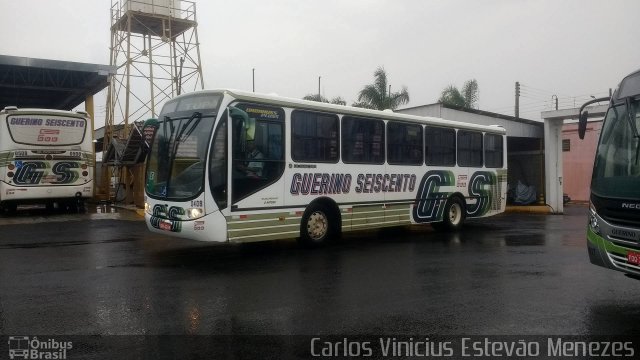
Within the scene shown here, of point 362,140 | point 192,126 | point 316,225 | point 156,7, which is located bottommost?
point 316,225

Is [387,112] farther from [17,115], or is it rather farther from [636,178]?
[17,115]

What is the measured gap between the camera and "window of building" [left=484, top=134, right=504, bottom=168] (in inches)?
605

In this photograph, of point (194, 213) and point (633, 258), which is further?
point (194, 213)

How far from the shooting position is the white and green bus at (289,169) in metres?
9.20

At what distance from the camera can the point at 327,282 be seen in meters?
7.68

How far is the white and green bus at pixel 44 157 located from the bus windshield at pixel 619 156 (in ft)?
55.2

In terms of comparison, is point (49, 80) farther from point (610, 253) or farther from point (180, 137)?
point (610, 253)

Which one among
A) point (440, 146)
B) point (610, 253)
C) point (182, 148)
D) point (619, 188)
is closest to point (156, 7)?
point (440, 146)

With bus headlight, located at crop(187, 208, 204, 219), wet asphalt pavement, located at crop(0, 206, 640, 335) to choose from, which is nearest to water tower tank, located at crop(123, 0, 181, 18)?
wet asphalt pavement, located at crop(0, 206, 640, 335)

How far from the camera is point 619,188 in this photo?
605 cm

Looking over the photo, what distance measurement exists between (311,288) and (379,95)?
25.5 meters

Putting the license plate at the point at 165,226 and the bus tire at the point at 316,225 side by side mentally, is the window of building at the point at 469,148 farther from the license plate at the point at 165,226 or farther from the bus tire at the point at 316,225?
the license plate at the point at 165,226

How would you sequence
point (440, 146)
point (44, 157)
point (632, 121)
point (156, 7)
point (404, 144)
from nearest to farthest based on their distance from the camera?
1. point (632, 121)
2. point (404, 144)
3. point (440, 146)
4. point (44, 157)
5. point (156, 7)

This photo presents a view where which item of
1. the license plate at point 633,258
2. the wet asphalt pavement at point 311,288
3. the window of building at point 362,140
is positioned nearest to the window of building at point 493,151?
the wet asphalt pavement at point 311,288
